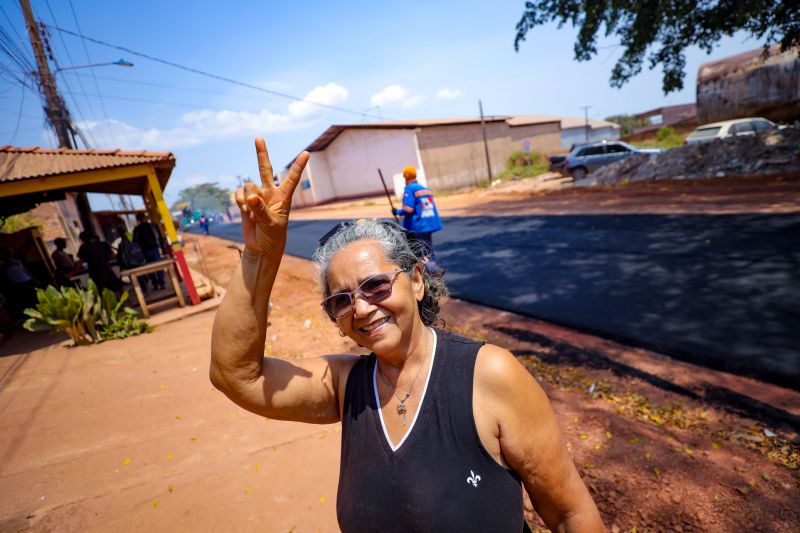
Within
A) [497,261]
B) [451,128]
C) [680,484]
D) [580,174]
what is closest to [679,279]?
[497,261]

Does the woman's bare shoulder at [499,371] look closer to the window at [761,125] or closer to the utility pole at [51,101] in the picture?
the utility pole at [51,101]

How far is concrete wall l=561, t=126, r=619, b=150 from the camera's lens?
5481 cm

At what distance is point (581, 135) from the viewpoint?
57344mm

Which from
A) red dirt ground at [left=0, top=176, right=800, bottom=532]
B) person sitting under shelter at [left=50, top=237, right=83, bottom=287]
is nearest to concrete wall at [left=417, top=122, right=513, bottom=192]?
person sitting under shelter at [left=50, top=237, right=83, bottom=287]

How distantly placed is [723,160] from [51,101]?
22.9 metres

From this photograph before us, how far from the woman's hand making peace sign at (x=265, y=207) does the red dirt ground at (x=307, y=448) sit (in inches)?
91.2

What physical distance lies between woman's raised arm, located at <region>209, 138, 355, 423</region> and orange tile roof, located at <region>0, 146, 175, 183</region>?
26.4ft

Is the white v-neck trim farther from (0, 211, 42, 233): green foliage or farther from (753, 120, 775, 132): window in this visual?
(0, 211, 42, 233): green foliage

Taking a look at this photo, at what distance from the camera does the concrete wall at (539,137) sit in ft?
119

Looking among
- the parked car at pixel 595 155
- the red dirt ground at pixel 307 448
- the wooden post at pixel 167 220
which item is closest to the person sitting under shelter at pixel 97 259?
the wooden post at pixel 167 220

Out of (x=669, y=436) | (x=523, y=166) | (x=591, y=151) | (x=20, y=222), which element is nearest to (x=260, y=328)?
(x=669, y=436)

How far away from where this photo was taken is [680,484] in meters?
2.59

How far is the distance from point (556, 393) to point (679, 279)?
3.36 meters

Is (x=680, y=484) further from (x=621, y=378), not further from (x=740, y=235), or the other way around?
(x=740, y=235)
